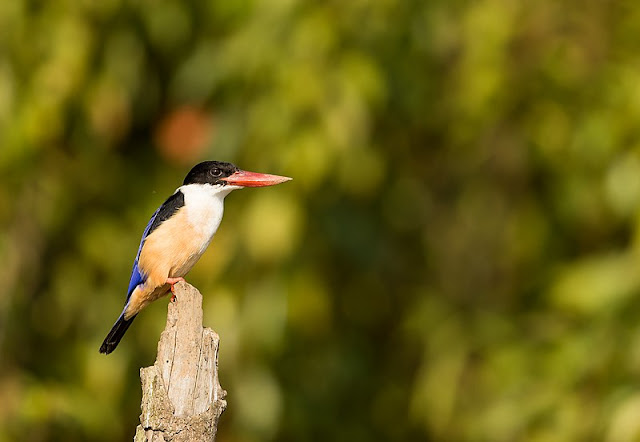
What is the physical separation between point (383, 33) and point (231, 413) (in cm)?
210

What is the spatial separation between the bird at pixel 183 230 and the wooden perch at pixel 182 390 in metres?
0.57

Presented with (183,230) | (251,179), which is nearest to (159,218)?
(183,230)

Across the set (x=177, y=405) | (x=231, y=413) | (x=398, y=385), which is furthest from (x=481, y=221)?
(x=177, y=405)

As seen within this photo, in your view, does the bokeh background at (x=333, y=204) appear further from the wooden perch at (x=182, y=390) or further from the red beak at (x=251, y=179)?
the wooden perch at (x=182, y=390)

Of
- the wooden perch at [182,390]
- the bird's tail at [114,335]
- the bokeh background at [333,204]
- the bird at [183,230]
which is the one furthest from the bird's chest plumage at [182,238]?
the bokeh background at [333,204]

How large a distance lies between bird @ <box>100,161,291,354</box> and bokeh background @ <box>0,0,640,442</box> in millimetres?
1526

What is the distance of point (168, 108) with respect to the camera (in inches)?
213

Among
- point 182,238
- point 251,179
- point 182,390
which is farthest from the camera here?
point 251,179

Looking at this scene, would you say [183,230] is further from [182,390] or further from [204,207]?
[182,390]

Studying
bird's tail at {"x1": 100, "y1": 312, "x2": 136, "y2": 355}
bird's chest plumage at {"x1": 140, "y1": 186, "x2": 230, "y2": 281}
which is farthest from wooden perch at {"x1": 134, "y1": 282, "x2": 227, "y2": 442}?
bird's tail at {"x1": 100, "y1": 312, "x2": 136, "y2": 355}

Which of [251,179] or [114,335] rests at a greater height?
[251,179]

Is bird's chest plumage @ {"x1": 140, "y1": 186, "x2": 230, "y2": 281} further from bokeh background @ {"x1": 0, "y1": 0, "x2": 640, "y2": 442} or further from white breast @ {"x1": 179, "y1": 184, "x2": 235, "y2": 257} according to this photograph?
bokeh background @ {"x1": 0, "y1": 0, "x2": 640, "y2": 442}

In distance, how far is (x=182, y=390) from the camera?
247 centimetres

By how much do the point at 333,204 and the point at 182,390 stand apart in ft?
9.70
